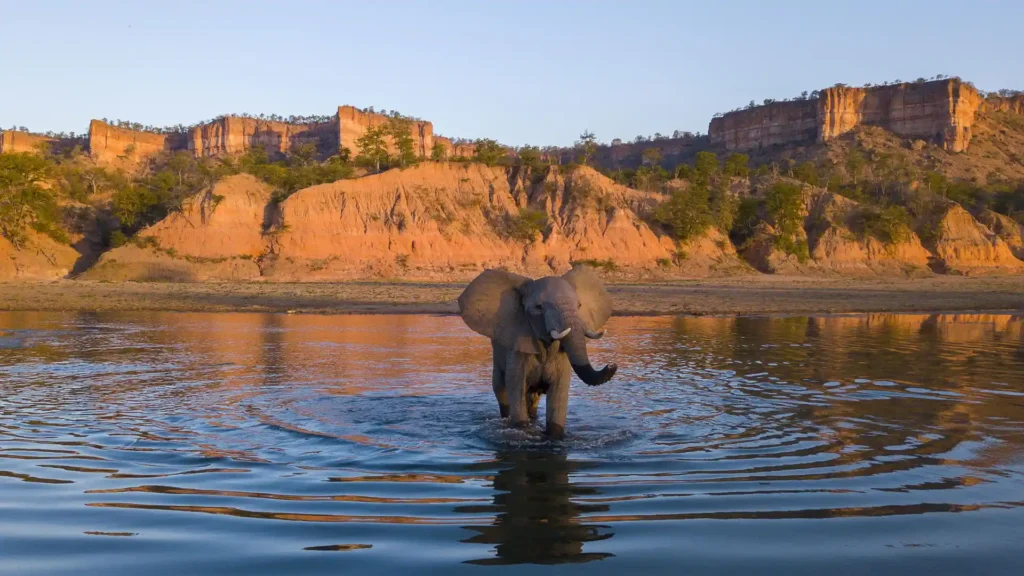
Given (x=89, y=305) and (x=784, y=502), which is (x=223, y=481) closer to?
(x=784, y=502)

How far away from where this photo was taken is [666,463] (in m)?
7.70

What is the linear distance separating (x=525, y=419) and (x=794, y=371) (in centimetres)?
684

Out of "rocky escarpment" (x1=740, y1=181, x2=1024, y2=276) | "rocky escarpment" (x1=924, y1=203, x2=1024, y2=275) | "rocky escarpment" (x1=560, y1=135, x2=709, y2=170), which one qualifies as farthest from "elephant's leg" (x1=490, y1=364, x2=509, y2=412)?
"rocky escarpment" (x1=560, y1=135, x2=709, y2=170)

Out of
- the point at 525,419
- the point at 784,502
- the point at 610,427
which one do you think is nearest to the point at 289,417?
the point at 525,419

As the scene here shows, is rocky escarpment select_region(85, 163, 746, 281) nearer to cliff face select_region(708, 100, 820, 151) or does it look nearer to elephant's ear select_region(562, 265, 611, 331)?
elephant's ear select_region(562, 265, 611, 331)

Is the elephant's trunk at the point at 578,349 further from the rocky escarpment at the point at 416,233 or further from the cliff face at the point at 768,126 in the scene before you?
the cliff face at the point at 768,126

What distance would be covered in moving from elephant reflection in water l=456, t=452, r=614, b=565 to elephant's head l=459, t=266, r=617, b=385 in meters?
1.08

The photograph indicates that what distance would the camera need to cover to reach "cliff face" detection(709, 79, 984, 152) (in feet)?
371

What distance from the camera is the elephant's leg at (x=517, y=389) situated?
354 inches

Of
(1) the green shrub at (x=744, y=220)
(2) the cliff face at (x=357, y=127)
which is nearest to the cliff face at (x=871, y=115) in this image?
(2) the cliff face at (x=357, y=127)

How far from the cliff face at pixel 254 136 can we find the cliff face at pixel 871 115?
63.0 meters

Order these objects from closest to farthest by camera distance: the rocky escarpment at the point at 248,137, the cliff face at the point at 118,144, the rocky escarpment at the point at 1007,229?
the rocky escarpment at the point at 1007,229 → the cliff face at the point at 118,144 → the rocky escarpment at the point at 248,137

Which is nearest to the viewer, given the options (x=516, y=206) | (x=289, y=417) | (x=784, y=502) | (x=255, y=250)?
(x=784, y=502)

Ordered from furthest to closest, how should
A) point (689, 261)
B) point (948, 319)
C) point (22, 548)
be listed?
point (689, 261)
point (948, 319)
point (22, 548)
